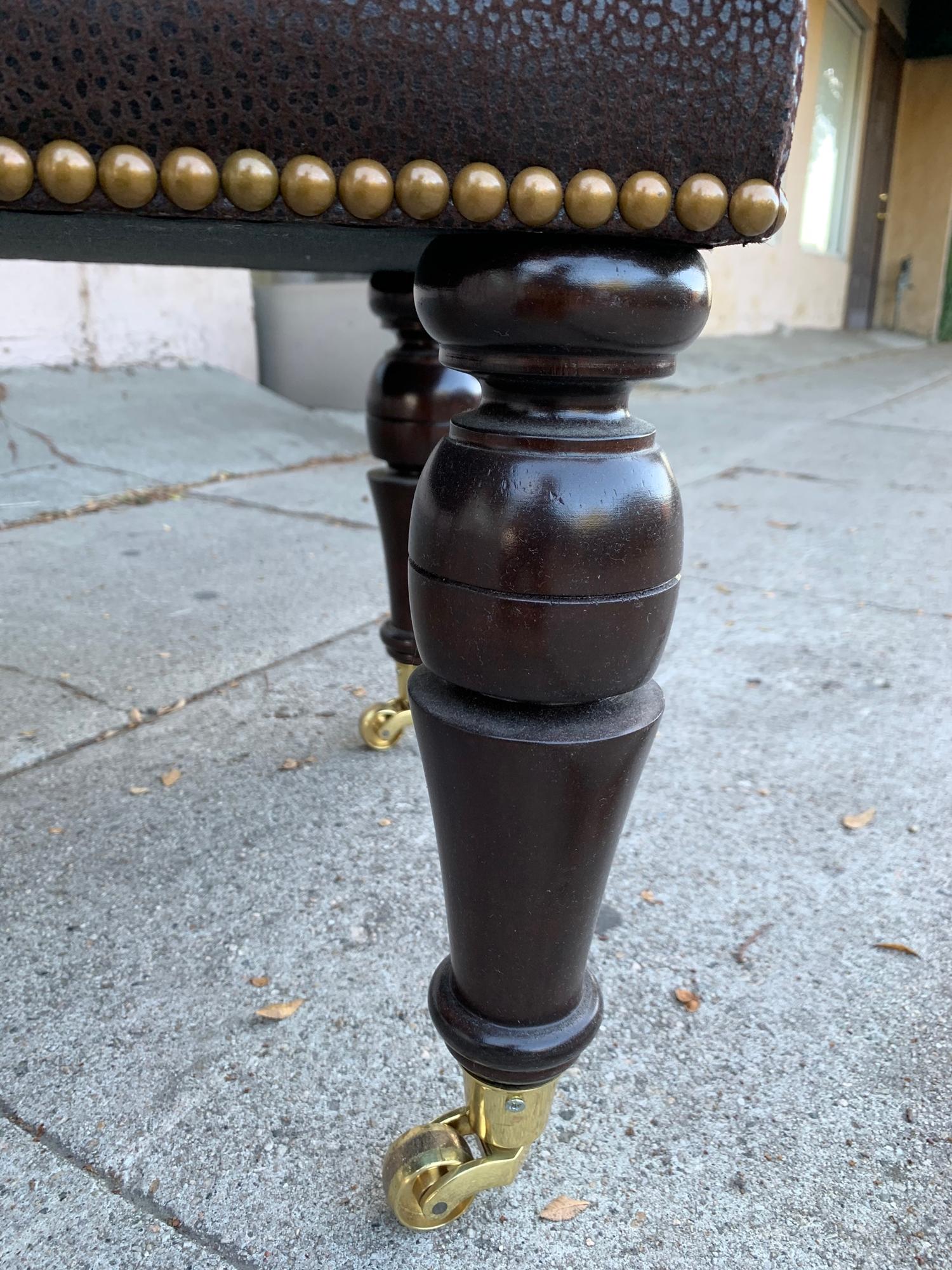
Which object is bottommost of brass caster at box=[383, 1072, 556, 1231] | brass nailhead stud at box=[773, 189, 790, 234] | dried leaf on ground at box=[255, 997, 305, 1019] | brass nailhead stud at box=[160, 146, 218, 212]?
dried leaf on ground at box=[255, 997, 305, 1019]

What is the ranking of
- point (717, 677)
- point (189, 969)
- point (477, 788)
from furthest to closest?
1. point (717, 677)
2. point (189, 969)
3. point (477, 788)

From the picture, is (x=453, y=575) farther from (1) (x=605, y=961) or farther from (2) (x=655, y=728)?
(1) (x=605, y=961)

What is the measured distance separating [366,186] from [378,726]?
37.6 inches

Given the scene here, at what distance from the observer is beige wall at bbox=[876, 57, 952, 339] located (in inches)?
391

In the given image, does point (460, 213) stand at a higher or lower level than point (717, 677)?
higher

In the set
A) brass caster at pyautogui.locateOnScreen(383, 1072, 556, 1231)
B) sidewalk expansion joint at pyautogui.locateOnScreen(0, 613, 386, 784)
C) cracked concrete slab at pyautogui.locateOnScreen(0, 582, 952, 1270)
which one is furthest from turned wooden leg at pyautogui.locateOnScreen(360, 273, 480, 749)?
brass caster at pyautogui.locateOnScreen(383, 1072, 556, 1231)

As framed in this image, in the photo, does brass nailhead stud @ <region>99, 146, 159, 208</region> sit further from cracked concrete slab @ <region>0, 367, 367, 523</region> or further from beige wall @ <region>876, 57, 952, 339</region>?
beige wall @ <region>876, 57, 952, 339</region>

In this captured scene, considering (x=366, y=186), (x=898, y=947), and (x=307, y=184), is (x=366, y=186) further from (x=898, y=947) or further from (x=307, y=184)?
(x=898, y=947)

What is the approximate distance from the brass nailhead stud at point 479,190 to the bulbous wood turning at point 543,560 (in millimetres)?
32

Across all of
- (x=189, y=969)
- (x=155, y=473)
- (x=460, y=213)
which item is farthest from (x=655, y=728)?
(x=155, y=473)

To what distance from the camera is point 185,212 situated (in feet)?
1.61

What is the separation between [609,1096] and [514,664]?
489mm

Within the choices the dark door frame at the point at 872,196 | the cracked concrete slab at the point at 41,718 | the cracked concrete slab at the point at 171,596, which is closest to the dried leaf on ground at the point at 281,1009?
the cracked concrete slab at the point at 41,718

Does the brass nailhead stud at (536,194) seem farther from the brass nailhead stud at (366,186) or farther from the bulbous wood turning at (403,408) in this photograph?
the bulbous wood turning at (403,408)
